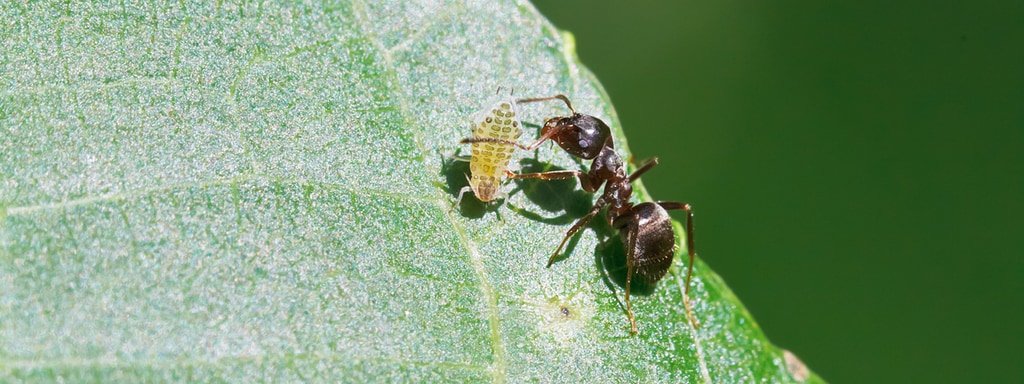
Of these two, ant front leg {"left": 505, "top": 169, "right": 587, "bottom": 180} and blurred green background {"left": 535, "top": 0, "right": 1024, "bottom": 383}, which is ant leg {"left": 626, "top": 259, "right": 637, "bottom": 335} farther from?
blurred green background {"left": 535, "top": 0, "right": 1024, "bottom": 383}

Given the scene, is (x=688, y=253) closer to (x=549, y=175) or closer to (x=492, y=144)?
(x=549, y=175)

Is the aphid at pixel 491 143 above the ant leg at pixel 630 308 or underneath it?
above

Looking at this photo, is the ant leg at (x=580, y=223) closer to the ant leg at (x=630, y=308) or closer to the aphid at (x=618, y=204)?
the aphid at (x=618, y=204)

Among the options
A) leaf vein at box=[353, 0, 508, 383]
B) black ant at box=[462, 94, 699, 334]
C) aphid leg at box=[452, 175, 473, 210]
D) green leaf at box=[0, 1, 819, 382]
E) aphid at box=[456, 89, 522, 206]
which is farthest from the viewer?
black ant at box=[462, 94, 699, 334]

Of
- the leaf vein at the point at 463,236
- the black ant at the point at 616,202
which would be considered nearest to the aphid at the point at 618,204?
the black ant at the point at 616,202

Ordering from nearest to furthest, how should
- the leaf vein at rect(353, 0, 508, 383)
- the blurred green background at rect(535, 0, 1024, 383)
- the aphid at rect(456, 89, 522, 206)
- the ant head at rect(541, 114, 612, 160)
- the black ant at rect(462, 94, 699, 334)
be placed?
the leaf vein at rect(353, 0, 508, 383), the aphid at rect(456, 89, 522, 206), the black ant at rect(462, 94, 699, 334), the ant head at rect(541, 114, 612, 160), the blurred green background at rect(535, 0, 1024, 383)

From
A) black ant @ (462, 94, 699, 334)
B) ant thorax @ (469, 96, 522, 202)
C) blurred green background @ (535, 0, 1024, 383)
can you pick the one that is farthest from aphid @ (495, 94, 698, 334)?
blurred green background @ (535, 0, 1024, 383)

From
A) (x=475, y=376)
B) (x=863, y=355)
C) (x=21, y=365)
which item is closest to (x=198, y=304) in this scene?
(x=21, y=365)
